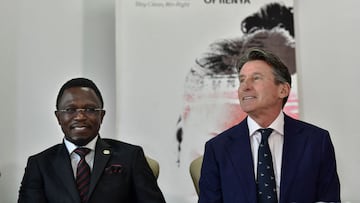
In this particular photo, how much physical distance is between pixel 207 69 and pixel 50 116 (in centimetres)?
111

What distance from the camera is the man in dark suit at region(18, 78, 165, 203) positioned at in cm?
194

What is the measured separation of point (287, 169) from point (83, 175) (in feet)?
2.90

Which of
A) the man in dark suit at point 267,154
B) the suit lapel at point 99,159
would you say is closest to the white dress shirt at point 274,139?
the man in dark suit at point 267,154

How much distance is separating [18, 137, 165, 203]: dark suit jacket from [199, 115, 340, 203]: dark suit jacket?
282mm

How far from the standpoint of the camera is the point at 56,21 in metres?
3.09

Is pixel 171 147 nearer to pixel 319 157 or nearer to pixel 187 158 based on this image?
pixel 187 158

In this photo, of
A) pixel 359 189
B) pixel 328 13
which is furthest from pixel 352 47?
pixel 359 189

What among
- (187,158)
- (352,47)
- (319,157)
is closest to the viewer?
(319,157)

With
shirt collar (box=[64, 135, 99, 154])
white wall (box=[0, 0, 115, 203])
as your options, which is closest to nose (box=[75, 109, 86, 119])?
shirt collar (box=[64, 135, 99, 154])

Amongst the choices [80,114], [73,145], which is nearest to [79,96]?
[80,114]

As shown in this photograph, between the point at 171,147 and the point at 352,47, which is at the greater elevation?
the point at 352,47

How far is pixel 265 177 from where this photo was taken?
1.91m

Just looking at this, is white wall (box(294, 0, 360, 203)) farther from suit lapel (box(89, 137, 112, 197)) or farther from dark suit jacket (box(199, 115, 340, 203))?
suit lapel (box(89, 137, 112, 197))

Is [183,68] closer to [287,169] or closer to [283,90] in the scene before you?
[283,90]
